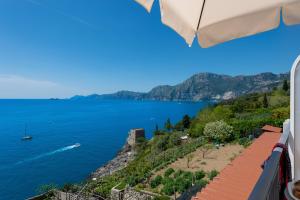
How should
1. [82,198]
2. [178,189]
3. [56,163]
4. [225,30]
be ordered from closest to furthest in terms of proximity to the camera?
[225,30] → [178,189] → [82,198] → [56,163]

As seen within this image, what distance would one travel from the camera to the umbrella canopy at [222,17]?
149cm

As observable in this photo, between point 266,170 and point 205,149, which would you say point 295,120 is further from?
point 205,149

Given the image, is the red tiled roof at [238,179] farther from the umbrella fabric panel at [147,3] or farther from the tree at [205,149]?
the tree at [205,149]

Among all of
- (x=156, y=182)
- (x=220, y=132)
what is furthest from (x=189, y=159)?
(x=220, y=132)

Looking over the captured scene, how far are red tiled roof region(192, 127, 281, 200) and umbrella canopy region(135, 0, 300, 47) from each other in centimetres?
240

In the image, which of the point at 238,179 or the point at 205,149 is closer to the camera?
the point at 238,179

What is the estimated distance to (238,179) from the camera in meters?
4.00

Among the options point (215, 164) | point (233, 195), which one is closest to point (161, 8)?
point (233, 195)

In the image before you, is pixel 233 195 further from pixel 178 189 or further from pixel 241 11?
pixel 178 189

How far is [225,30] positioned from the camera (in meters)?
1.73

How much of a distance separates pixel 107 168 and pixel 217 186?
1259 inches

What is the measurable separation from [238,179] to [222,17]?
10.6ft

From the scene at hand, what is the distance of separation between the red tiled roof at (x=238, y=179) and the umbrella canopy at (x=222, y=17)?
2.40 metres

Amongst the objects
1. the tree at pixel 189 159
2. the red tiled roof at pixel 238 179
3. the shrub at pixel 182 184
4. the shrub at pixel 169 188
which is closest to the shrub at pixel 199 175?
the shrub at pixel 182 184
